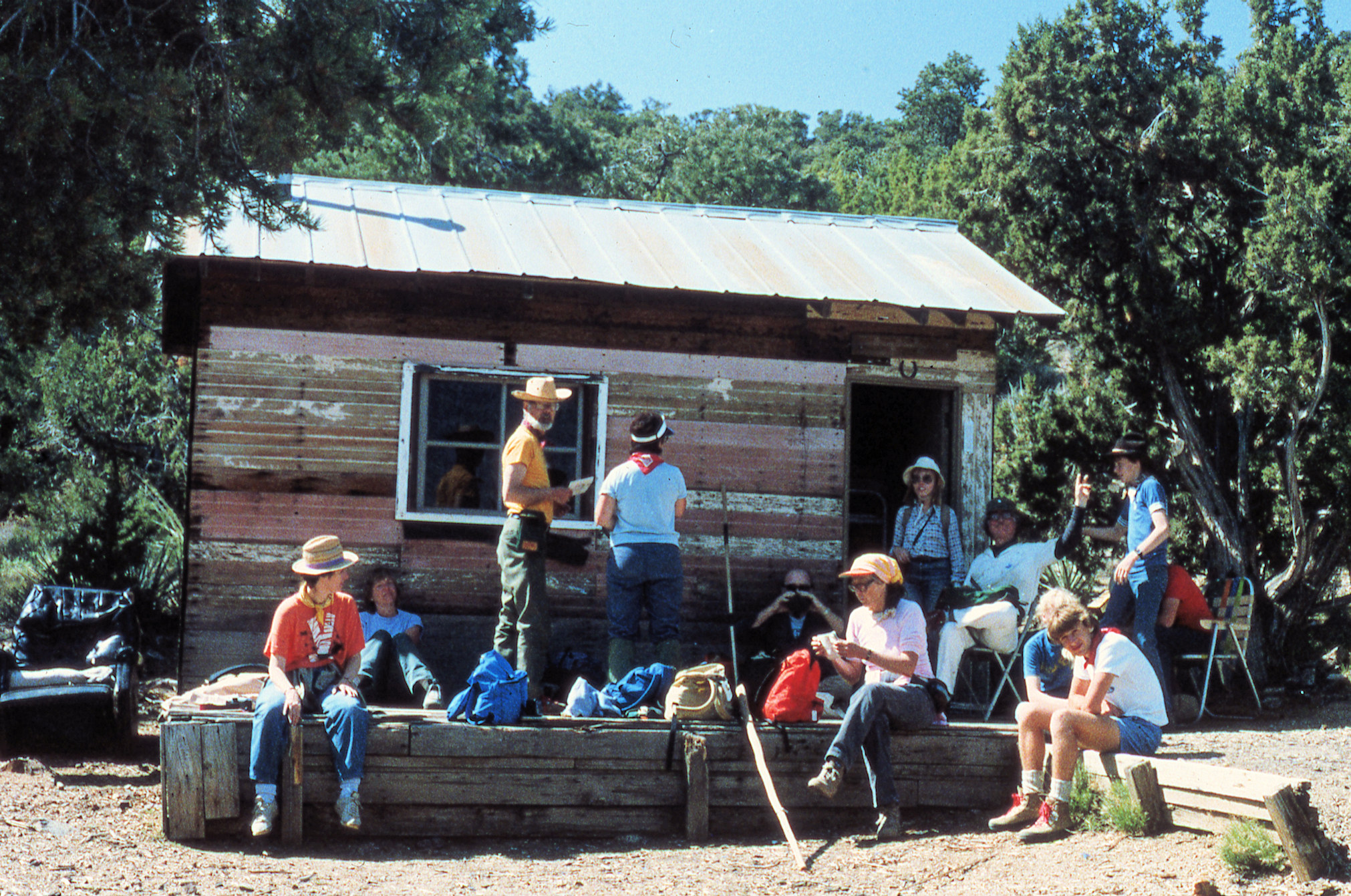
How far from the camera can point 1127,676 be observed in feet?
20.3

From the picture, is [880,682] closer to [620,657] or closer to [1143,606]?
[620,657]

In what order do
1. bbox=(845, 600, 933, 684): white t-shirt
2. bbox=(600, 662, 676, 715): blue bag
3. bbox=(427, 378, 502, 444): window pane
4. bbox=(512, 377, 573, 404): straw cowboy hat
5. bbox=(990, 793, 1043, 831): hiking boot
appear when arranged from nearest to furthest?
1. bbox=(990, 793, 1043, 831): hiking boot
2. bbox=(845, 600, 933, 684): white t-shirt
3. bbox=(600, 662, 676, 715): blue bag
4. bbox=(512, 377, 573, 404): straw cowboy hat
5. bbox=(427, 378, 502, 444): window pane

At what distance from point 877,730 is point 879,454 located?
18.4 ft

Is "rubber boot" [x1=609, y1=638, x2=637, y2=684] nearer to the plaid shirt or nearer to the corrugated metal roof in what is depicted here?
the plaid shirt

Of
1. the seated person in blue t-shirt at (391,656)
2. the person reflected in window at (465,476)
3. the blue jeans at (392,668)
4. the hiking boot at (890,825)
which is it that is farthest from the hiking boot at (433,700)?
the hiking boot at (890,825)

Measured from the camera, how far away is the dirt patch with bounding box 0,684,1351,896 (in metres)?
5.37

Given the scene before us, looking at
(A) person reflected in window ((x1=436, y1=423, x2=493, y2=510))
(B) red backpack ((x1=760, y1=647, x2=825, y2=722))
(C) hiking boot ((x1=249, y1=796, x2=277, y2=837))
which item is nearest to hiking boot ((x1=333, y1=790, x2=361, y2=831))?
(C) hiking boot ((x1=249, y1=796, x2=277, y2=837))

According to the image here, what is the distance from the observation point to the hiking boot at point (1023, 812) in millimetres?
6305

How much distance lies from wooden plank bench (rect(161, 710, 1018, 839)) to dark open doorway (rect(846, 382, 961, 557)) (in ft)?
12.6

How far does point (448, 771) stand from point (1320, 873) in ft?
12.9

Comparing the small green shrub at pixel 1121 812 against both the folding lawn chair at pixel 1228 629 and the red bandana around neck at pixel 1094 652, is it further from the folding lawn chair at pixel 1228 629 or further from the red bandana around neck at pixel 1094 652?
the folding lawn chair at pixel 1228 629

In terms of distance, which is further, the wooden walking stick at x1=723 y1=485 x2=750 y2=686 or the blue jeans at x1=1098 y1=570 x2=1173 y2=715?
the blue jeans at x1=1098 y1=570 x2=1173 y2=715

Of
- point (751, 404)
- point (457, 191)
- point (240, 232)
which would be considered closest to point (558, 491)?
point (751, 404)

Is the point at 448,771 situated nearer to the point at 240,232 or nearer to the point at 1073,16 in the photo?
the point at 240,232
